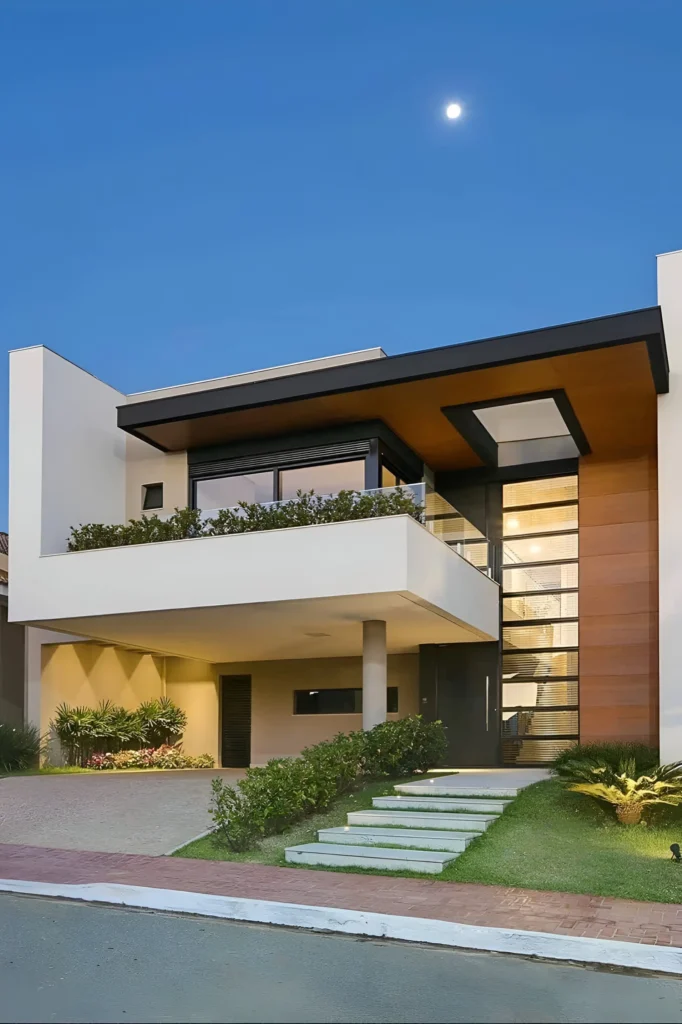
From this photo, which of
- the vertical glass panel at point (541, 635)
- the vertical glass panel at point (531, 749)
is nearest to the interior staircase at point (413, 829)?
the vertical glass panel at point (531, 749)

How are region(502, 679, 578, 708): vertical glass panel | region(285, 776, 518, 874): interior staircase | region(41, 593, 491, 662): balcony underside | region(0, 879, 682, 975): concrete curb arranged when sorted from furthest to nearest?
1. region(502, 679, 578, 708): vertical glass panel
2. region(41, 593, 491, 662): balcony underside
3. region(285, 776, 518, 874): interior staircase
4. region(0, 879, 682, 975): concrete curb

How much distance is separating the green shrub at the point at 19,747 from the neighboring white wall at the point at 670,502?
10.9 m

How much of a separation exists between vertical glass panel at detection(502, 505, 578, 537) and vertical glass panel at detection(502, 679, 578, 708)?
280 centimetres

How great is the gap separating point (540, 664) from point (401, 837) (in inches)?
325

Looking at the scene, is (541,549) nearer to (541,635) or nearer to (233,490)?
(541,635)

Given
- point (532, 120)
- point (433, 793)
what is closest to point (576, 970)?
point (433, 793)

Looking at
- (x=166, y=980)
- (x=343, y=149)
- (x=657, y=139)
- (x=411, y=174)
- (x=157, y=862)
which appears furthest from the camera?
(x=411, y=174)

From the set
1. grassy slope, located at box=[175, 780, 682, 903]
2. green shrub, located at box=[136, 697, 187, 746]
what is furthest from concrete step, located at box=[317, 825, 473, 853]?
green shrub, located at box=[136, 697, 187, 746]

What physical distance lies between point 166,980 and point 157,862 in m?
4.18

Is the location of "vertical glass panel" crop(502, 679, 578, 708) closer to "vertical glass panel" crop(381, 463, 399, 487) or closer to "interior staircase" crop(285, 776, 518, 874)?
"vertical glass panel" crop(381, 463, 399, 487)

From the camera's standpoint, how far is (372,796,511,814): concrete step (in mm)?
11773

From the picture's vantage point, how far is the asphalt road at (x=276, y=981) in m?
5.45

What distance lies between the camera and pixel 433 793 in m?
12.6

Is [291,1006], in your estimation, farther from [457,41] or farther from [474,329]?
[474,329]
